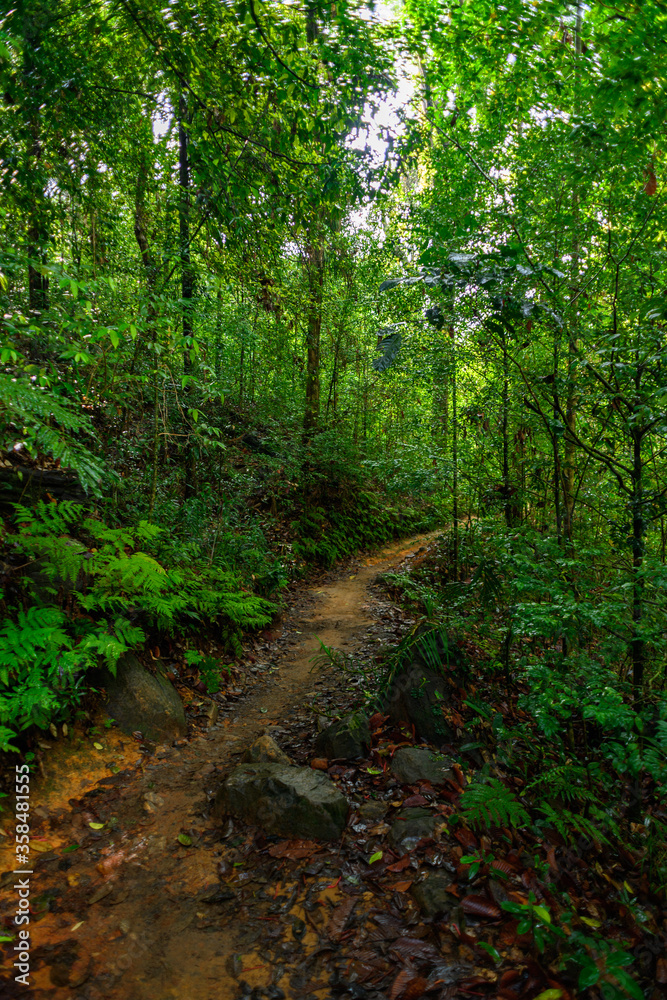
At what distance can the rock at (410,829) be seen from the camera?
340 centimetres

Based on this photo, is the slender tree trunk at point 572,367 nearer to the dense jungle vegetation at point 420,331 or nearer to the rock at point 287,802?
the dense jungle vegetation at point 420,331

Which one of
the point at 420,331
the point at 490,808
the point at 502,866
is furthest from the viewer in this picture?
the point at 420,331

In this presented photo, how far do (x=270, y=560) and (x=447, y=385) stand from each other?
4.13 meters

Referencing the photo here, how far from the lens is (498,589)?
4691 mm

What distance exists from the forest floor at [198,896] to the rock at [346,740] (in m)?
0.14

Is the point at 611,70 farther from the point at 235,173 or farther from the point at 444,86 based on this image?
the point at 235,173

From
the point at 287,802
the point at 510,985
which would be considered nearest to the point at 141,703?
the point at 287,802

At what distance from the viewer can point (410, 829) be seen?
11.4 feet

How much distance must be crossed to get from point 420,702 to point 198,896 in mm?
2252

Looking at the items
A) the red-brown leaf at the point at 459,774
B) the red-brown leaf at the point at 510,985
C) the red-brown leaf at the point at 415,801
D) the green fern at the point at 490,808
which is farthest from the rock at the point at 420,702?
the red-brown leaf at the point at 510,985

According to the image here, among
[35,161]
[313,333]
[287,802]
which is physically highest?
[35,161]

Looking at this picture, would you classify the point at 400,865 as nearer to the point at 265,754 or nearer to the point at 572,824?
the point at 572,824

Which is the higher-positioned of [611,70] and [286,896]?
[611,70]

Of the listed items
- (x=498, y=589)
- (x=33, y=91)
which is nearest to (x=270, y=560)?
(x=498, y=589)
